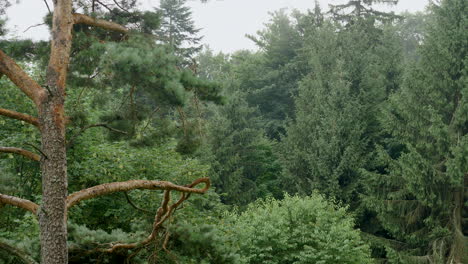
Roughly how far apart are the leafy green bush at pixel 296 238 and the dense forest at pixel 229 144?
0.07 metres

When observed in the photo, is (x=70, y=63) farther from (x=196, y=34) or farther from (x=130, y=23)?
(x=196, y=34)

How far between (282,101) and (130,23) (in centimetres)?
2566

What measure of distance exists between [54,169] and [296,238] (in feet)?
39.7

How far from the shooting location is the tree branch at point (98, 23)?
576 centimetres

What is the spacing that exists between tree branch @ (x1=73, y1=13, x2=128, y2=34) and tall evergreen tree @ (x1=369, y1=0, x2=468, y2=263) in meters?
14.0

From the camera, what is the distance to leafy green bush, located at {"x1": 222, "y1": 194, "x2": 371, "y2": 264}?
15484mm

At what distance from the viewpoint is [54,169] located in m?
5.14

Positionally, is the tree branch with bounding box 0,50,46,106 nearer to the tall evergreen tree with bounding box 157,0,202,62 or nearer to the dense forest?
the dense forest

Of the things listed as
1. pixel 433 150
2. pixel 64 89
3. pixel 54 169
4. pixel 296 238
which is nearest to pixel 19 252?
pixel 54 169

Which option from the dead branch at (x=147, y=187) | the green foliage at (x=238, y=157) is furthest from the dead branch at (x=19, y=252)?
the green foliage at (x=238, y=157)

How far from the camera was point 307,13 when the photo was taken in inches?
1318

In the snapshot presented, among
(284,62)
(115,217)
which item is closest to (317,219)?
(115,217)

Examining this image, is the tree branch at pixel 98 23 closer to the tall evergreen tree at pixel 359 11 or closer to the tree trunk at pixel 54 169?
the tree trunk at pixel 54 169

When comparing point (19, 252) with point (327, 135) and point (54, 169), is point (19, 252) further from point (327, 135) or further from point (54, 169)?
point (327, 135)
